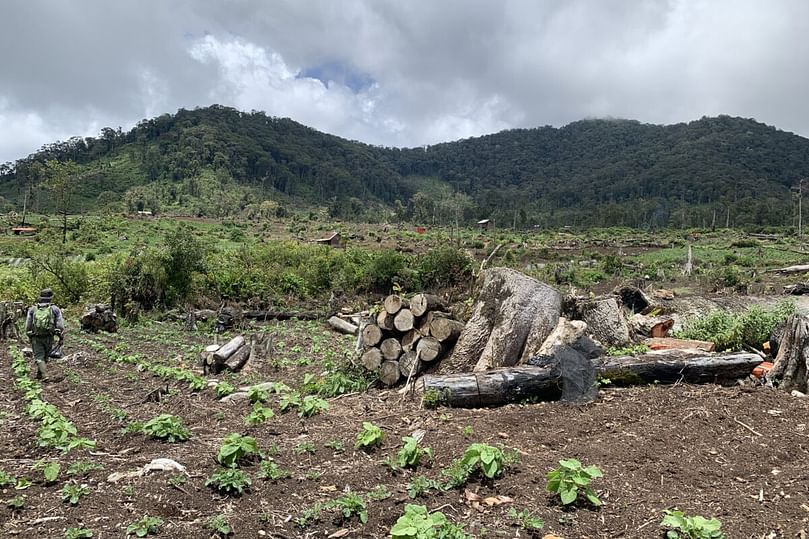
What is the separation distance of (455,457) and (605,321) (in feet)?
19.3

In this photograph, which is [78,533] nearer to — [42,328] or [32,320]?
[42,328]

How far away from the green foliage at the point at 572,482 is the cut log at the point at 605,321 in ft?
19.2

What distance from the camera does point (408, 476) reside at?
462 cm

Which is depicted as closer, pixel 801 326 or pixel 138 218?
pixel 801 326

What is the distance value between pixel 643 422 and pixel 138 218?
212ft

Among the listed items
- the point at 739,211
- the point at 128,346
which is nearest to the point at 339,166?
the point at 739,211

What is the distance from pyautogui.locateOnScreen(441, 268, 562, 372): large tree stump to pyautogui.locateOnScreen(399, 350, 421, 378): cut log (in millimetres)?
434

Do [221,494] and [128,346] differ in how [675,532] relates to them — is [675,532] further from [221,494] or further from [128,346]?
[128,346]

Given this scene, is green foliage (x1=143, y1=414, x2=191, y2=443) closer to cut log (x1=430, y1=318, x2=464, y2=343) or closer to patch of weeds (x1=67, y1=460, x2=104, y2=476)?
patch of weeds (x1=67, y1=460, x2=104, y2=476)

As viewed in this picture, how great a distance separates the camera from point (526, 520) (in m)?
3.77

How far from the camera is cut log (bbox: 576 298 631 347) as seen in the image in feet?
31.6

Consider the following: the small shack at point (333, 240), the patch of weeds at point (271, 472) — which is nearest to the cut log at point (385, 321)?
the patch of weeds at point (271, 472)

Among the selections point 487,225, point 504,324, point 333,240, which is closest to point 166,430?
point 504,324

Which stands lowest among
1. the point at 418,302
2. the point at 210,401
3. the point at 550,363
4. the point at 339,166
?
the point at 210,401
